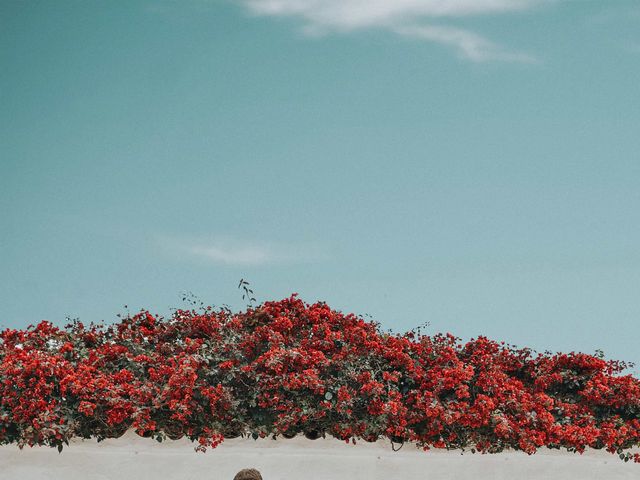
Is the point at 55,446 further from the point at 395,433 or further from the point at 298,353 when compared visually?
the point at 395,433

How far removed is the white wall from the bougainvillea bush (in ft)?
0.54

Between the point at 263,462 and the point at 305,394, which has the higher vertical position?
the point at 305,394

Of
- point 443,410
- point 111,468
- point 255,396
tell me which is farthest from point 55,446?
point 443,410

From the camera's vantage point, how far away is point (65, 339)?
505 inches

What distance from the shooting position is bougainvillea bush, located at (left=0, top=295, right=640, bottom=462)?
10719 mm

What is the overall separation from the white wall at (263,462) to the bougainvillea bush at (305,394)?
0.16 metres

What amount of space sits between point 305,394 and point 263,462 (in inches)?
44.5

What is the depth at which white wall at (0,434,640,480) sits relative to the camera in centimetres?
1056

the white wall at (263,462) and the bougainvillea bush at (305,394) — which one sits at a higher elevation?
the bougainvillea bush at (305,394)

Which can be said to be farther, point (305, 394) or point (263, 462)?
point (305, 394)

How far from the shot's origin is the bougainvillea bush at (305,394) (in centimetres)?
1072

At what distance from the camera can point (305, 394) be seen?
11.0 metres

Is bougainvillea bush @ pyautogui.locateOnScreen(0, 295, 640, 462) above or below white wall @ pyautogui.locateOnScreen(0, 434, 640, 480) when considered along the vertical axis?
above

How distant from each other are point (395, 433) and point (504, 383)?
2.03 meters
